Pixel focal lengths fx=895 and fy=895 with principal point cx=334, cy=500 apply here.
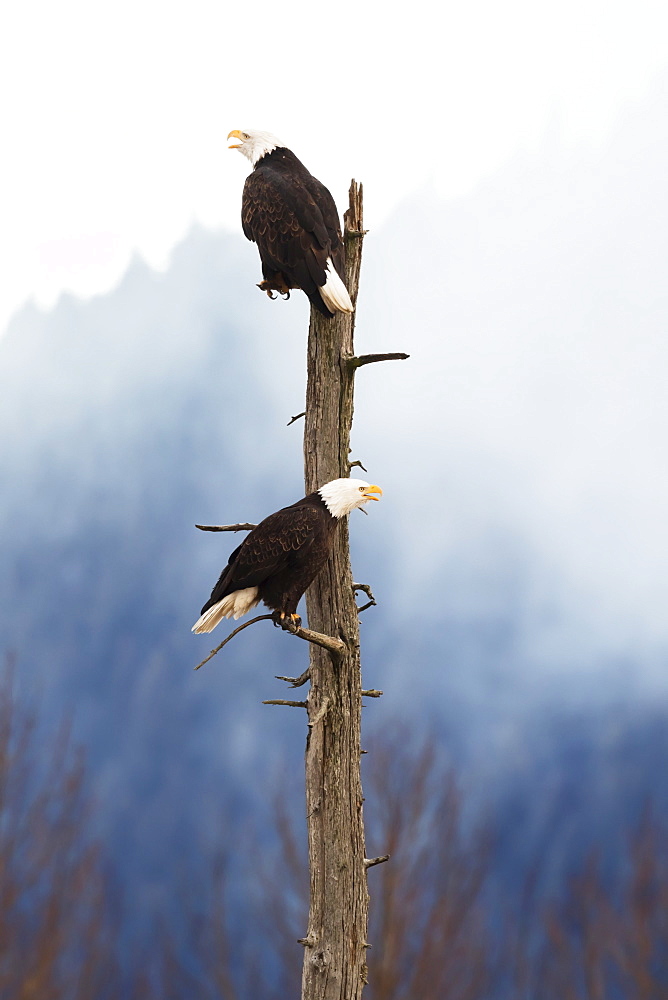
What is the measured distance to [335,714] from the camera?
13.0ft

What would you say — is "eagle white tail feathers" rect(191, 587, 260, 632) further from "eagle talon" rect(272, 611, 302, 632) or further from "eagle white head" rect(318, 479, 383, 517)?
"eagle white head" rect(318, 479, 383, 517)

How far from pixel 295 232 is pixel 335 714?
7.04 feet

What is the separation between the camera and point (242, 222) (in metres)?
4.25

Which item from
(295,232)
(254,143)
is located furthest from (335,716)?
(254,143)

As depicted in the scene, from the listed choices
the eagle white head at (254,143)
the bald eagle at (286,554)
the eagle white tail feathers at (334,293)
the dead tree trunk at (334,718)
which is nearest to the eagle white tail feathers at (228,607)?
the bald eagle at (286,554)

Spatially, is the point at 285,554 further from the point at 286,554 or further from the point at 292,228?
the point at 292,228

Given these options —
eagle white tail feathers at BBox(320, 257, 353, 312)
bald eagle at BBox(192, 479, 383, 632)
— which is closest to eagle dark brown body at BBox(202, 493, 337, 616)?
bald eagle at BBox(192, 479, 383, 632)

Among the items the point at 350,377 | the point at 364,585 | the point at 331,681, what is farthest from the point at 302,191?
the point at 331,681

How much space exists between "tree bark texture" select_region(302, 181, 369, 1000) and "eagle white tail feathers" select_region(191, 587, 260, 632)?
0.29 meters

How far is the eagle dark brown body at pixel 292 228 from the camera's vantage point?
3957 mm

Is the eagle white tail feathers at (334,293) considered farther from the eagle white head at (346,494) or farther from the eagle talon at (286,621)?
the eagle talon at (286,621)

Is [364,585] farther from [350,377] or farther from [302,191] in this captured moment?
[302,191]

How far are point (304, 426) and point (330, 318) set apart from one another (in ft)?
1.70

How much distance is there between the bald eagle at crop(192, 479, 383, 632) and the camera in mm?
3764
